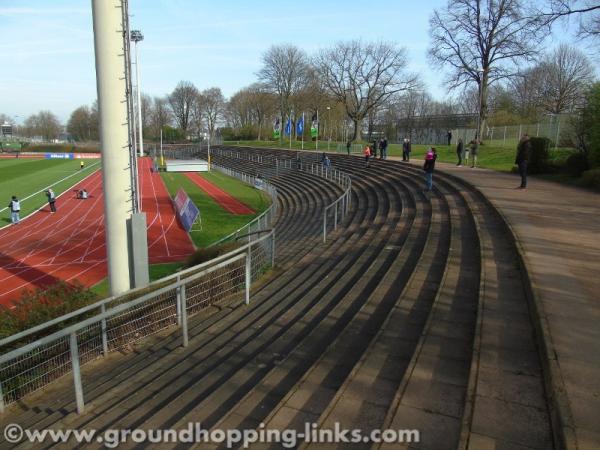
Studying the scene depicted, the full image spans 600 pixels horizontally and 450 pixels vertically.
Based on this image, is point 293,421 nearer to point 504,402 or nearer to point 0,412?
point 504,402

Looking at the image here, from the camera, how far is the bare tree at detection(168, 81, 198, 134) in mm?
122875

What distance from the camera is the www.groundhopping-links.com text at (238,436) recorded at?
3.30m

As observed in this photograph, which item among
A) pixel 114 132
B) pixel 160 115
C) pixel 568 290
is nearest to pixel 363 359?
pixel 568 290

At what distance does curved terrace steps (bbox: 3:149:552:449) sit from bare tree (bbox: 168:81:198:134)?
122 metres

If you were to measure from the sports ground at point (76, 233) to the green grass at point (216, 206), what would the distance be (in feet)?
0.22

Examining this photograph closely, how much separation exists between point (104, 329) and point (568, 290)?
21.3 feet

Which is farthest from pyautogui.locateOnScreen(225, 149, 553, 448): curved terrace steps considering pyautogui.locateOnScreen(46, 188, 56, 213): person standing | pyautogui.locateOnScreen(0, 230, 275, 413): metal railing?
pyautogui.locateOnScreen(46, 188, 56, 213): person standing

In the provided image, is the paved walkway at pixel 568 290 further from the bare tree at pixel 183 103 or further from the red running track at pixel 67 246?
the bare tree at pixel 183 103

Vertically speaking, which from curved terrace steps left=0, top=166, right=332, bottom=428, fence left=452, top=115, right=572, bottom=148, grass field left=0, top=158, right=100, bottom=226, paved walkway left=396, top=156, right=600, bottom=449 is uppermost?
fence left=452, top=115, right=572, bottom=148

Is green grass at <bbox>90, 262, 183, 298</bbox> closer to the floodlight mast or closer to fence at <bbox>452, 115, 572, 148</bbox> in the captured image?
the floodlight mast

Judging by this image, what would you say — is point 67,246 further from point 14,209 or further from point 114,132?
point 114,132

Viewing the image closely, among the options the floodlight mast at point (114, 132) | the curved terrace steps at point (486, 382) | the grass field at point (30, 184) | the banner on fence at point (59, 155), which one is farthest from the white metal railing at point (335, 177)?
the banner on fence at point (59, 155)

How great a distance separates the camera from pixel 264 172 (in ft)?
158

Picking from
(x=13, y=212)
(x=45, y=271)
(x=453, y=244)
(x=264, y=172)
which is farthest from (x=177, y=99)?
(x=453, y=244)
